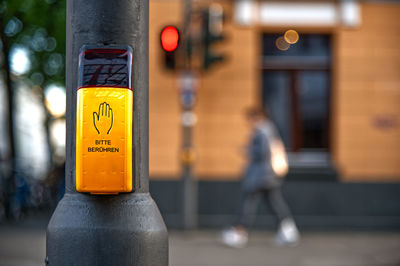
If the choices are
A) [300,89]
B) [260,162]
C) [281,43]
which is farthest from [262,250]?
[281,43]

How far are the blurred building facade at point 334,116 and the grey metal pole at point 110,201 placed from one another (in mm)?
9138

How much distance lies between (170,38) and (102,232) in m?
2.55

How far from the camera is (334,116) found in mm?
12141

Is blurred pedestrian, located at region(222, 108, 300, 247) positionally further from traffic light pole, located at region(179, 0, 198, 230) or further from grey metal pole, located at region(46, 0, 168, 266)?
grey metal pole, located at region(46, 0, 168, 266)

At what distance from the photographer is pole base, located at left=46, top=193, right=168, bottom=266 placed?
8.25 feet

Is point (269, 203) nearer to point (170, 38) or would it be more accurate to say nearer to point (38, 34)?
point (170, 38)

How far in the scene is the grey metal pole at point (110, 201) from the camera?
8.28 feet

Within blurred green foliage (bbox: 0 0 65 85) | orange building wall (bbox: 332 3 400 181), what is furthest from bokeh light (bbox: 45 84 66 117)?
orange building wall (bbox: 332 3 400 181)

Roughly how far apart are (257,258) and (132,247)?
251 inches

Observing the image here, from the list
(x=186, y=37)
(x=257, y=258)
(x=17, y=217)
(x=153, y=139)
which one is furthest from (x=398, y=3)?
(x=17, y=217)

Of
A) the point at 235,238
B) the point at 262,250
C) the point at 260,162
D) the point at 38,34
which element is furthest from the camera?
the point at 38,34

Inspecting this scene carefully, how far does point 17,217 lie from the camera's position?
525 inches

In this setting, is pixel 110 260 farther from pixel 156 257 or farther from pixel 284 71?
→ pixel 284 71

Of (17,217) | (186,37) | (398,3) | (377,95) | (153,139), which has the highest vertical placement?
(398,3)
